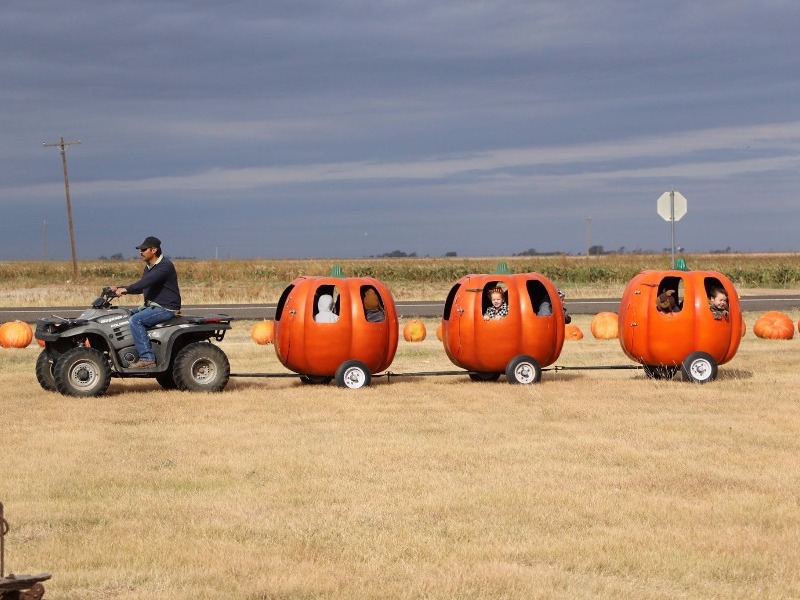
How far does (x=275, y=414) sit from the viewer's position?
14.3 m

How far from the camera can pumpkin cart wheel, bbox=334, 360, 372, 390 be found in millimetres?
16969

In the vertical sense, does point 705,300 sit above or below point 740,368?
above

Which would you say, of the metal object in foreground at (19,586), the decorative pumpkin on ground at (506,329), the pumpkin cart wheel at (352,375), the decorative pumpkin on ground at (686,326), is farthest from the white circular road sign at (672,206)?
the metal object in foreground at (19,586)

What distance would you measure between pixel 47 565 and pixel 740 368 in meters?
14.2

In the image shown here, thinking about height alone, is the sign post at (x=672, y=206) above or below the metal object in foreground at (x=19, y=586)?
above

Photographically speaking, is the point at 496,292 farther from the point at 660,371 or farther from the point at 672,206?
the point at 672,206

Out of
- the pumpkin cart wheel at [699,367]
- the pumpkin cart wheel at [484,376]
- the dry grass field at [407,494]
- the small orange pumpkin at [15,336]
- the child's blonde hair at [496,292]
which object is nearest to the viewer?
the dry grass field at [407,494]

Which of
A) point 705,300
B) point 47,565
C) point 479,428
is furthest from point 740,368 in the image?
point 47,565

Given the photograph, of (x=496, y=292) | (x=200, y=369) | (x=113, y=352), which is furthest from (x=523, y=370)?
(x=113, y=352)

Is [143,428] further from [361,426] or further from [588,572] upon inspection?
[588,572]

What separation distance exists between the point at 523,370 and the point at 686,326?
7.85 ft

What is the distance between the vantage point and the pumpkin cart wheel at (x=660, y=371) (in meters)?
17.7

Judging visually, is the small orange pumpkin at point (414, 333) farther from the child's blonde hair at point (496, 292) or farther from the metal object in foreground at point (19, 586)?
the metal object in foreground at point (19, 586)

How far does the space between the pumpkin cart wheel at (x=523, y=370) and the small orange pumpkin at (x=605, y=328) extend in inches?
360
